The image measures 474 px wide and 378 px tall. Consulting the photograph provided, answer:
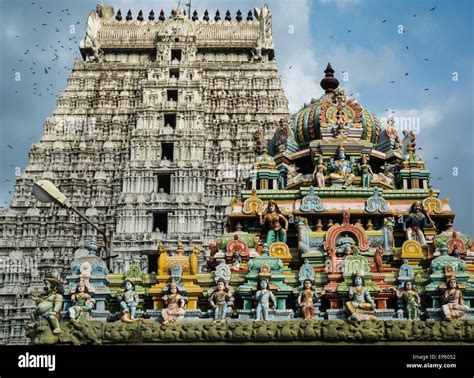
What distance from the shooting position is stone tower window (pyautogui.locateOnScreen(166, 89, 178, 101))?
59312 millimetres

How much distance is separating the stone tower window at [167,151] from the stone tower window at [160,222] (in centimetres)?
540

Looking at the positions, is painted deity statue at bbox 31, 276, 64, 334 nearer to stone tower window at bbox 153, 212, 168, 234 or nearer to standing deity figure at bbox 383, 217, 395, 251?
standing deity figure at bbox 383, 217, 395, 251

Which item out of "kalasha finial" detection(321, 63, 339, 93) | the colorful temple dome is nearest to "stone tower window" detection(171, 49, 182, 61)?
"kalasha finial" detection(321, 63, 339, 93)

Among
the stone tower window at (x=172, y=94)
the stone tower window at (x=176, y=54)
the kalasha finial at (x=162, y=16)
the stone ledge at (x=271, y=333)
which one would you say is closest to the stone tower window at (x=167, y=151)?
the stone tower window at (x=172, y=94)

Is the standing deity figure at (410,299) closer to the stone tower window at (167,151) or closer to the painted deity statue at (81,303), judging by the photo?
the painted deity statue at (81,303)

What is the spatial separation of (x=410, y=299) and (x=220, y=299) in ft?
14.5

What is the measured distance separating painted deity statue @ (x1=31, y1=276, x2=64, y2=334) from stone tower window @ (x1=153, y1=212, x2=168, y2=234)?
34775 millimetres

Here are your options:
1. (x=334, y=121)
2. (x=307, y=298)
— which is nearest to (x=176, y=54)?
(x=334, y=121)

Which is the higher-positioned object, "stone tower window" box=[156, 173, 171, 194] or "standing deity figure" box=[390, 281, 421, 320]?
"stone tower window" box=[156, 173, 171, 194]

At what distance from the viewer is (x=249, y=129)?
57.6 m

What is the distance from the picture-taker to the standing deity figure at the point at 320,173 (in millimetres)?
22594

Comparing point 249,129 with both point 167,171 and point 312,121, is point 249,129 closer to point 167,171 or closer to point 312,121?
point 167,171

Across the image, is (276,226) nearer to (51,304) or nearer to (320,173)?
(320,173)
